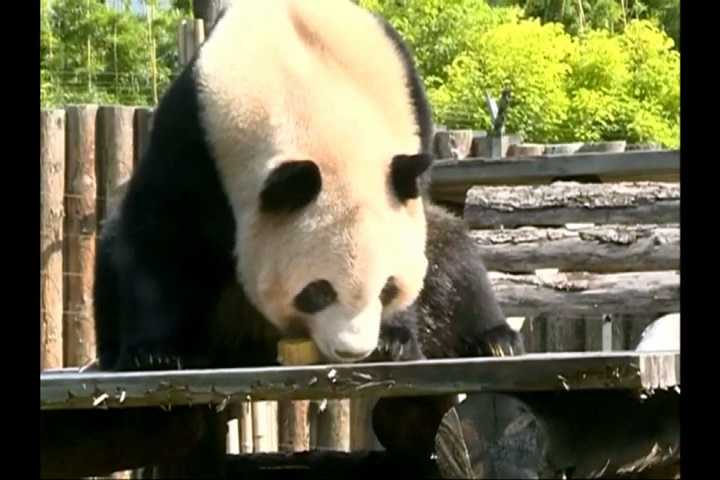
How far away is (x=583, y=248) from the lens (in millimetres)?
5848

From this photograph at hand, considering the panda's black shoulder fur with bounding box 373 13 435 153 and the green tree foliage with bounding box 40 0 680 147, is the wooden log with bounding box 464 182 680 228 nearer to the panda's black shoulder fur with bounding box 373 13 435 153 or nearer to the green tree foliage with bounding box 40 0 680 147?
the green tree foliage with bounding box 40 0 680 147

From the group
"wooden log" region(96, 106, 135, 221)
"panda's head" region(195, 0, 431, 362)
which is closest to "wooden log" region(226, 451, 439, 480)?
"panda's head" region(195, 0, 431, 362)

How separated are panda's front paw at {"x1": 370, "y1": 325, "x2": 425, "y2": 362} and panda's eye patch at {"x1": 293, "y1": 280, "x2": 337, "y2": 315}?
0.23 m

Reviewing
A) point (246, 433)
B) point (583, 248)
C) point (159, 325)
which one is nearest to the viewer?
point (159, 325)

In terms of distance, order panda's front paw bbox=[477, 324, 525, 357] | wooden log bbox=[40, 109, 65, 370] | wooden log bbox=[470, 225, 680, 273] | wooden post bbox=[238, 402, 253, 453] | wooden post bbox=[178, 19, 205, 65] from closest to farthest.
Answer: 1. panda's front paw bbox=[477, 324, 525, 357]
2. wooden post bbox=[178, 19, 205, 65]
3. wooden log bbox=[470, 225, 680, 273]
4. wooden log bbox=[40, 109, 65, 370]
5. wooden post bbox=[238, 402, 253, 453]

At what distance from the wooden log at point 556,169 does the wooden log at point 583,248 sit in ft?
0.87

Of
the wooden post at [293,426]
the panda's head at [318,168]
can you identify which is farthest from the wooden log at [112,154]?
the panda's head at [318,168]

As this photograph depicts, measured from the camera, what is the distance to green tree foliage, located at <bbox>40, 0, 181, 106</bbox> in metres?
3.56

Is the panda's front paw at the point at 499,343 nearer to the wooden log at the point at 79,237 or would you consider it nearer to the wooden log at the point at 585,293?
the wooden log at the point at 585,293

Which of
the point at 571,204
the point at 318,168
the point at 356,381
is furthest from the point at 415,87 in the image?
the point at 571,204

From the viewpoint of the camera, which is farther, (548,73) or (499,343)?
(548,73)

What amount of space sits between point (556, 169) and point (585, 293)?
603 mm

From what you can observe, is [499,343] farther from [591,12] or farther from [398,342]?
[591,12]
